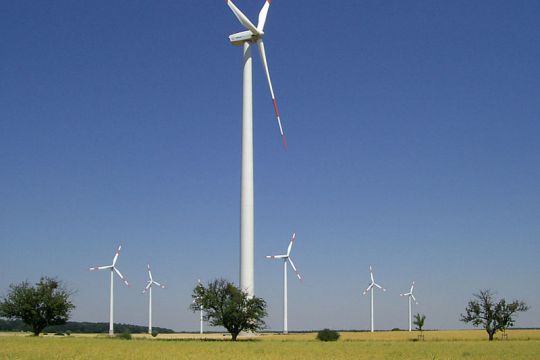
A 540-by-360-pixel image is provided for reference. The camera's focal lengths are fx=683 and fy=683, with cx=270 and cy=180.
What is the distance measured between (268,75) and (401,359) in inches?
2333

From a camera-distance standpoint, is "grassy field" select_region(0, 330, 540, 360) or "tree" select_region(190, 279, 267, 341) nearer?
"grassy field" select_region(0, 330, 540, 360)

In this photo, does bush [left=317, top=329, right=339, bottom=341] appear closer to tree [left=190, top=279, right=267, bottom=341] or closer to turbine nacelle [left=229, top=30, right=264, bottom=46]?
tree [left=190, top=279, right=267, bottom=341]

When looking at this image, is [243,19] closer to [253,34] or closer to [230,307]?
[253,34]

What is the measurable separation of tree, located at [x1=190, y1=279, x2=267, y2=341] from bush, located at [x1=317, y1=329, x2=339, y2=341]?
9.49 meters

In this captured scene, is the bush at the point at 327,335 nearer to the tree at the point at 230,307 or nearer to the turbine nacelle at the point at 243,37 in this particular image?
the tree at the point at 230,307

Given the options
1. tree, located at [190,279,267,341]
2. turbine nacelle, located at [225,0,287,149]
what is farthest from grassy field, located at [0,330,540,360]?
turbine nacelle, located at [225,0,287,149]

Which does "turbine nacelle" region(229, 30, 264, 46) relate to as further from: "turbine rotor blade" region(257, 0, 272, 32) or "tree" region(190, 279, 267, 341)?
"tree" region(190, 279, 267, 341)

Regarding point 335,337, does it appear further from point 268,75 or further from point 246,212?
point 268,75

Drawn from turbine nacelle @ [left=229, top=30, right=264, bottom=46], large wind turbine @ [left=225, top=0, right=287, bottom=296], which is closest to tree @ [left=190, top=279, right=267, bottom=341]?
large wind turbine @ [left=225, top=0, right=287, bottom=296]

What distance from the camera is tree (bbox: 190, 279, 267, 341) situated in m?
83.9

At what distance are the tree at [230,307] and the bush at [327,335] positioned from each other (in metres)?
9.49

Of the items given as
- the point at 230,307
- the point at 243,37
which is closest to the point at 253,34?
the point at 243,37

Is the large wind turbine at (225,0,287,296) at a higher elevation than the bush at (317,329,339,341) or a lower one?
higher

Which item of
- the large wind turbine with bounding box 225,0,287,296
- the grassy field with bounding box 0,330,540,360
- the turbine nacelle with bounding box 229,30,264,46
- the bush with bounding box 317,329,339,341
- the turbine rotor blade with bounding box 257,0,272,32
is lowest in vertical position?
the bush with bounding box 317,329,339,341
